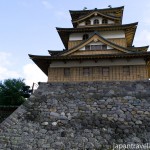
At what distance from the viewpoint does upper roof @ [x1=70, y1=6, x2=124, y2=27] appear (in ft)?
75.9

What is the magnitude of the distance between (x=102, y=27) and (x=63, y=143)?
14.9 m

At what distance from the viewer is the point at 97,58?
1777 centimetres

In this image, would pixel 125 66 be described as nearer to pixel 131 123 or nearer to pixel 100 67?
pixel 100 67

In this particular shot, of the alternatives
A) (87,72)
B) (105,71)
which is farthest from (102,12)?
(87,72)

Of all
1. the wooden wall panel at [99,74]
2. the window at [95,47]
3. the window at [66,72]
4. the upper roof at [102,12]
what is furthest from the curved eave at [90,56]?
the upper roof at [102,12]

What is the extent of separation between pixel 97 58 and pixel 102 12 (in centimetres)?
816

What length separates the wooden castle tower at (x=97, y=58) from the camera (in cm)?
1769

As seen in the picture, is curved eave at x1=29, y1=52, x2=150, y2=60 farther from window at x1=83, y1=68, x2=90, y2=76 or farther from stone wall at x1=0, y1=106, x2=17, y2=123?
stone wall at x1=0, y1=106, x2=17, y2=123

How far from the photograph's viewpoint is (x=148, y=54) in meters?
16.9

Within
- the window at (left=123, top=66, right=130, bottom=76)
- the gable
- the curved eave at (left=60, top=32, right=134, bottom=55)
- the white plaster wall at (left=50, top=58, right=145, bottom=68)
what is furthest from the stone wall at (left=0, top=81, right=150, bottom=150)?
the gable

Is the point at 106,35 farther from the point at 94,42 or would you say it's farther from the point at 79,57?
the point at 79,57

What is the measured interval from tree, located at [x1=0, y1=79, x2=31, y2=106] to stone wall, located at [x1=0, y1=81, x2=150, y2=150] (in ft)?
20.6

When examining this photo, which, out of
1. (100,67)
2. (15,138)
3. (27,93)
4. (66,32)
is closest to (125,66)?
(100,67)

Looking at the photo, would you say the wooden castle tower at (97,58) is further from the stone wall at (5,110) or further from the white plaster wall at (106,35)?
the stone wall at (5,110)
